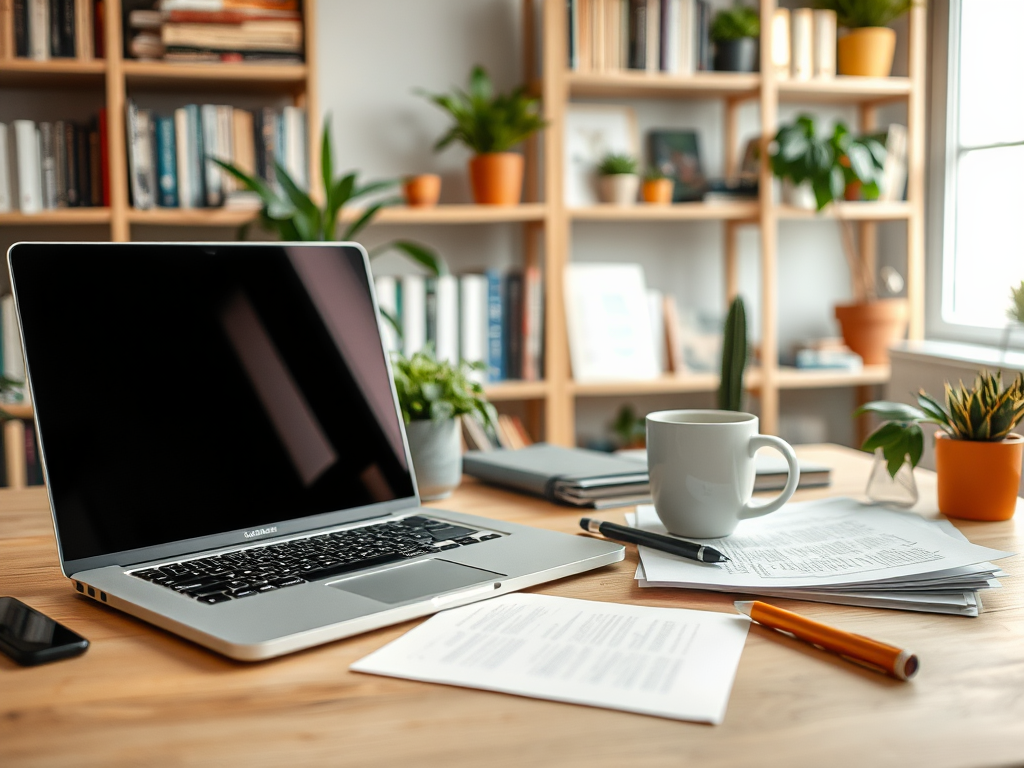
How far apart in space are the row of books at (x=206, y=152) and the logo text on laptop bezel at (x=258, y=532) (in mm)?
1619

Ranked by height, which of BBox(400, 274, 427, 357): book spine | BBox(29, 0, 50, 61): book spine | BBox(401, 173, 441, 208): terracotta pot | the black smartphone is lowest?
the black smartphone

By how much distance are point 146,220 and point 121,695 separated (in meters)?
1.91

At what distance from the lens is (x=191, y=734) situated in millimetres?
526

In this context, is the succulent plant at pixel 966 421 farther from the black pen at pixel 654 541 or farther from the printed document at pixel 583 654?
the printed document at pixel 583 654

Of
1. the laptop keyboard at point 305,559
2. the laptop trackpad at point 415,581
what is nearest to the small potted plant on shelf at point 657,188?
the laptop keyboard at point 305,559

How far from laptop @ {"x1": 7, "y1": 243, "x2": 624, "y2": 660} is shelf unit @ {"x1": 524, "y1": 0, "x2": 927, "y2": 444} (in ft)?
5.23

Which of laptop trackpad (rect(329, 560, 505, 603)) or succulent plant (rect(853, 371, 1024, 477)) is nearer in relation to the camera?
laptop trackpad (rect(329, 560, 505, 603))

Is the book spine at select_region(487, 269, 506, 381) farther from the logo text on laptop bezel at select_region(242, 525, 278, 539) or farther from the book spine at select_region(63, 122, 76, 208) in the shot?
the logo text on laptop bezel at select_region(242, 525, 278, 539)

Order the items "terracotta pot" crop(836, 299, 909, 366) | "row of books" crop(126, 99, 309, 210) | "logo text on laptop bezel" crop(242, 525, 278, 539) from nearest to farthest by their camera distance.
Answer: "logo text on laptop bezel" crop(242, 525, 278, 539), "row of books" crop(126, 99, 309, 210), "terracotta pot" crop(836, 299, 909, 366)

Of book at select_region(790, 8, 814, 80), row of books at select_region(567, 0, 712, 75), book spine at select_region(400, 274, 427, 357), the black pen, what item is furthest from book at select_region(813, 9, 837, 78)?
the black pen

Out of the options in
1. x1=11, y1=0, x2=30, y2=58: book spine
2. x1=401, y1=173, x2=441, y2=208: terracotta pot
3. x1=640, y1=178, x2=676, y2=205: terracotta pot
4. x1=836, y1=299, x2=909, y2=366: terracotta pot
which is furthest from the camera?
x1=836, y1=299, x2=909, y2=366: terracotta pot

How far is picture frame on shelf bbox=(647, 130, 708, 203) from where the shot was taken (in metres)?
2.88

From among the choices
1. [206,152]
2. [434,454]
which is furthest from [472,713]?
[206,152]

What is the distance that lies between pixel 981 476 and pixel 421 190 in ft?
5.76
